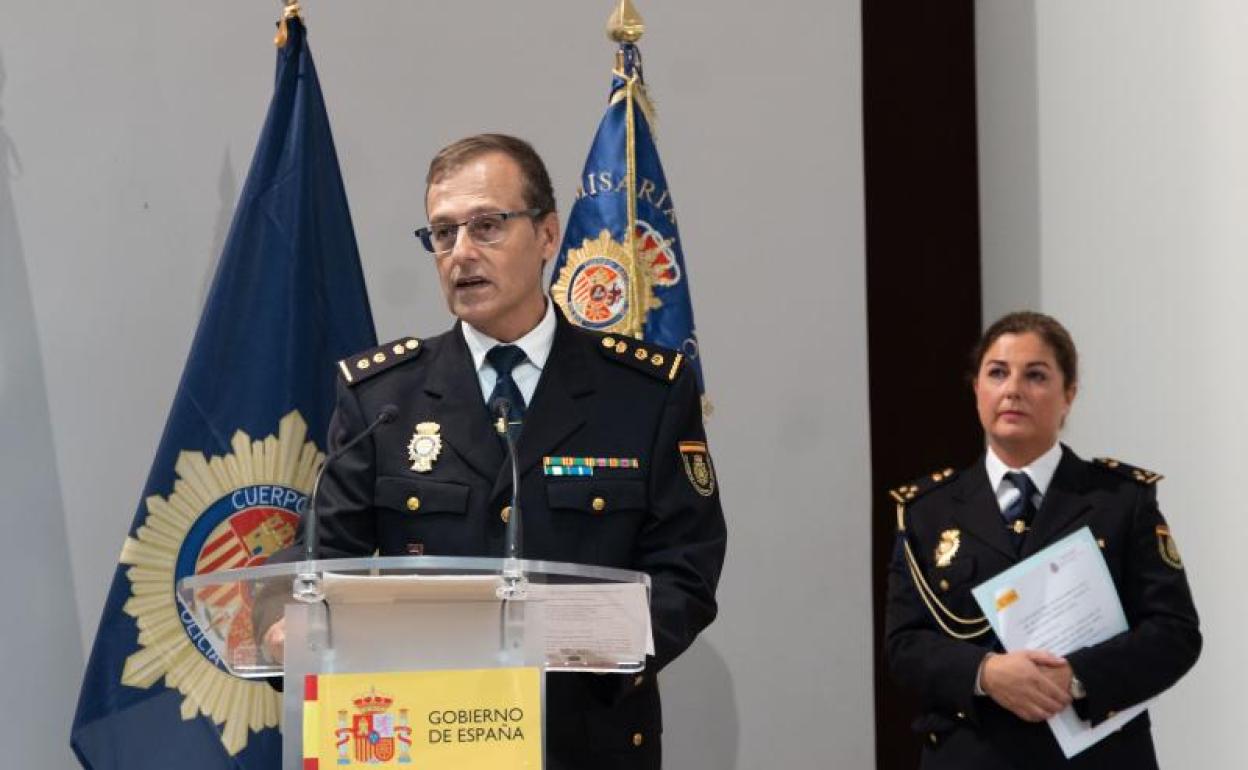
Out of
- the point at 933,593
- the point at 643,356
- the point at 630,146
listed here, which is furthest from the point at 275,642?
the point at 630,146

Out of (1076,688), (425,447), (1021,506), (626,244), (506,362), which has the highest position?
(626,244)

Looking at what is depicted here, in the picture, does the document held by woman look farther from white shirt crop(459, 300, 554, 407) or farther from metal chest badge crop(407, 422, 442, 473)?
metal chest badge crop(407, 422, 442, 473)

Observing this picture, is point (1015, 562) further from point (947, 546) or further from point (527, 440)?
point (527, 440)

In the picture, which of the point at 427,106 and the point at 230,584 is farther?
the point at 427,106

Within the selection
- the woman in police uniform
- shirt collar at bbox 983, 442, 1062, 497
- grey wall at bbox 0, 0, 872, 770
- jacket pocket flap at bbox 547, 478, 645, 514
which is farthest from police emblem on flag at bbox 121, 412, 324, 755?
shirt collar at bbox 983, 442, 1062, 497

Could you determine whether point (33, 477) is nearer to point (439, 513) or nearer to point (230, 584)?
point (439, 513)

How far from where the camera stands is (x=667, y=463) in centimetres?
243

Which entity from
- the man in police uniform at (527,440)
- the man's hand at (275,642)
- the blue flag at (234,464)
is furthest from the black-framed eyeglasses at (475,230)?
the blue flag at (234,464)

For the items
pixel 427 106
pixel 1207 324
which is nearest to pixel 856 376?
pixel 1207 324

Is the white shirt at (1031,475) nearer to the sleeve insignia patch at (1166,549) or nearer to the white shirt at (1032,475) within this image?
the white shirt at (1032,475)

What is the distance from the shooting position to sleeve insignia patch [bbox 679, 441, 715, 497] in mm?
2424

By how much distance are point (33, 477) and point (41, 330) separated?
1.11 feet

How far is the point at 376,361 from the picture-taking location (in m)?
2.53

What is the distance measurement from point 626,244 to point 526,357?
1105mm
